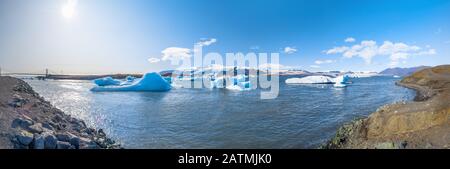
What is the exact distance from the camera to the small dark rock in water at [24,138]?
4154 millimetres

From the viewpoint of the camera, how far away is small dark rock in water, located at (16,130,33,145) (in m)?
4.15

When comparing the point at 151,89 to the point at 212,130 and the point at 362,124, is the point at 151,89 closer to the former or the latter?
the point at 212,130

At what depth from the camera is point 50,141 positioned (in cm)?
457

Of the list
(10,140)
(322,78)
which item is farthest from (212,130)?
(322,78)

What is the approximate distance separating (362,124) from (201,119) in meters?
6.25

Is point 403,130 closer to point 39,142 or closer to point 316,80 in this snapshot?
point 39,142

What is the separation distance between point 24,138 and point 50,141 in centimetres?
43

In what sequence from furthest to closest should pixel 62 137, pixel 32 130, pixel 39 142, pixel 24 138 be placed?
1. pixel 62 137
2. pixel 32 130
3. pixel 39 142
4. pixel 24 138

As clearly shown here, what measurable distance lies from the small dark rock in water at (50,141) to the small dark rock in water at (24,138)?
249 millimetres

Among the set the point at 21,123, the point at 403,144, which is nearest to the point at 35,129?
the point at 21,123

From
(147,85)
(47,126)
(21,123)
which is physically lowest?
(47,126)

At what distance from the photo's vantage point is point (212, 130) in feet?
27.5

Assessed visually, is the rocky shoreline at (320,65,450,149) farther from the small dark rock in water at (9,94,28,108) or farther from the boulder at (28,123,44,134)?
the small dark rock in water at (9,94,28,108)

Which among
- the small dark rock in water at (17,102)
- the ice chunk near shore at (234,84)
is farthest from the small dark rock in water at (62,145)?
the ice chunk near shore at (234,84)
